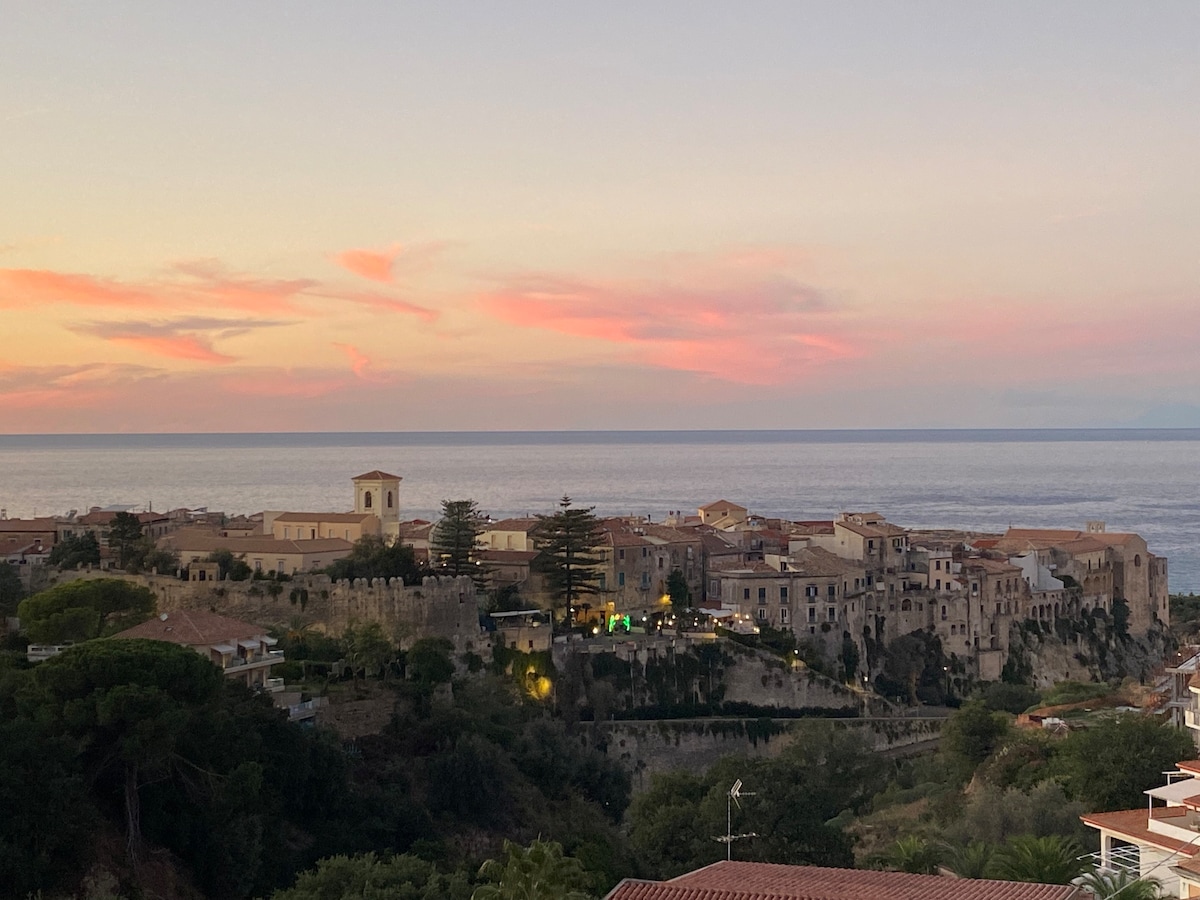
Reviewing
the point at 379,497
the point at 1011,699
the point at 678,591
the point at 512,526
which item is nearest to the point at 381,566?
the point at 512,526

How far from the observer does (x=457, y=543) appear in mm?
47719

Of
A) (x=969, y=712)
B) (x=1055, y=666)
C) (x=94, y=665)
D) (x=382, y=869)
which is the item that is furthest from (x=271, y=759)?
(x=1055, y=666)

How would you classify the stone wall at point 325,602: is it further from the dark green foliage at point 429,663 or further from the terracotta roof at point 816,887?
the terracotta roof at point 816,887

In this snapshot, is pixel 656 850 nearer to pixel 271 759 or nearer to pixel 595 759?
pixel 271 759

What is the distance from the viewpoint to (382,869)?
2095cm

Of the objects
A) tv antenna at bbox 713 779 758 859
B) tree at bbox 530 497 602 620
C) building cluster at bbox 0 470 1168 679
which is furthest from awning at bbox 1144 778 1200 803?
building cluster at bbox 0 470 1168 679

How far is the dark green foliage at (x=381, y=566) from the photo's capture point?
4362cm

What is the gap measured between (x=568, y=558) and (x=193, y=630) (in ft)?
58.5

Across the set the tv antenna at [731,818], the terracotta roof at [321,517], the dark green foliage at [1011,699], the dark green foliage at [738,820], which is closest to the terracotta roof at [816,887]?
the tv antenna at [731,818]

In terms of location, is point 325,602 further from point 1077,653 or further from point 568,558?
point 1077,653

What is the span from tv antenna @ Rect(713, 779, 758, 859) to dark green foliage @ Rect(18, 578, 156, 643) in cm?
1560

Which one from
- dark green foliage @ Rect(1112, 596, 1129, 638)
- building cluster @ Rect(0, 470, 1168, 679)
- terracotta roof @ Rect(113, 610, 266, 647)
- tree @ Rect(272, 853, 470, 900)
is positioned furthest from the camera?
dark green foliage @ Rect(1112, 596, 1129, 638)

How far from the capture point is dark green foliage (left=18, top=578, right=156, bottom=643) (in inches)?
1344

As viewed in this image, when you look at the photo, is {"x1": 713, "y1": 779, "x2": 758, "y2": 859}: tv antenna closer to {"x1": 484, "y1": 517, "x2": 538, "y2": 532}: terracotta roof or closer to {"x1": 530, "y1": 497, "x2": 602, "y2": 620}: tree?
{"x1": 530, "y1": 497, "x2": 602, "y2": 620}: tree
